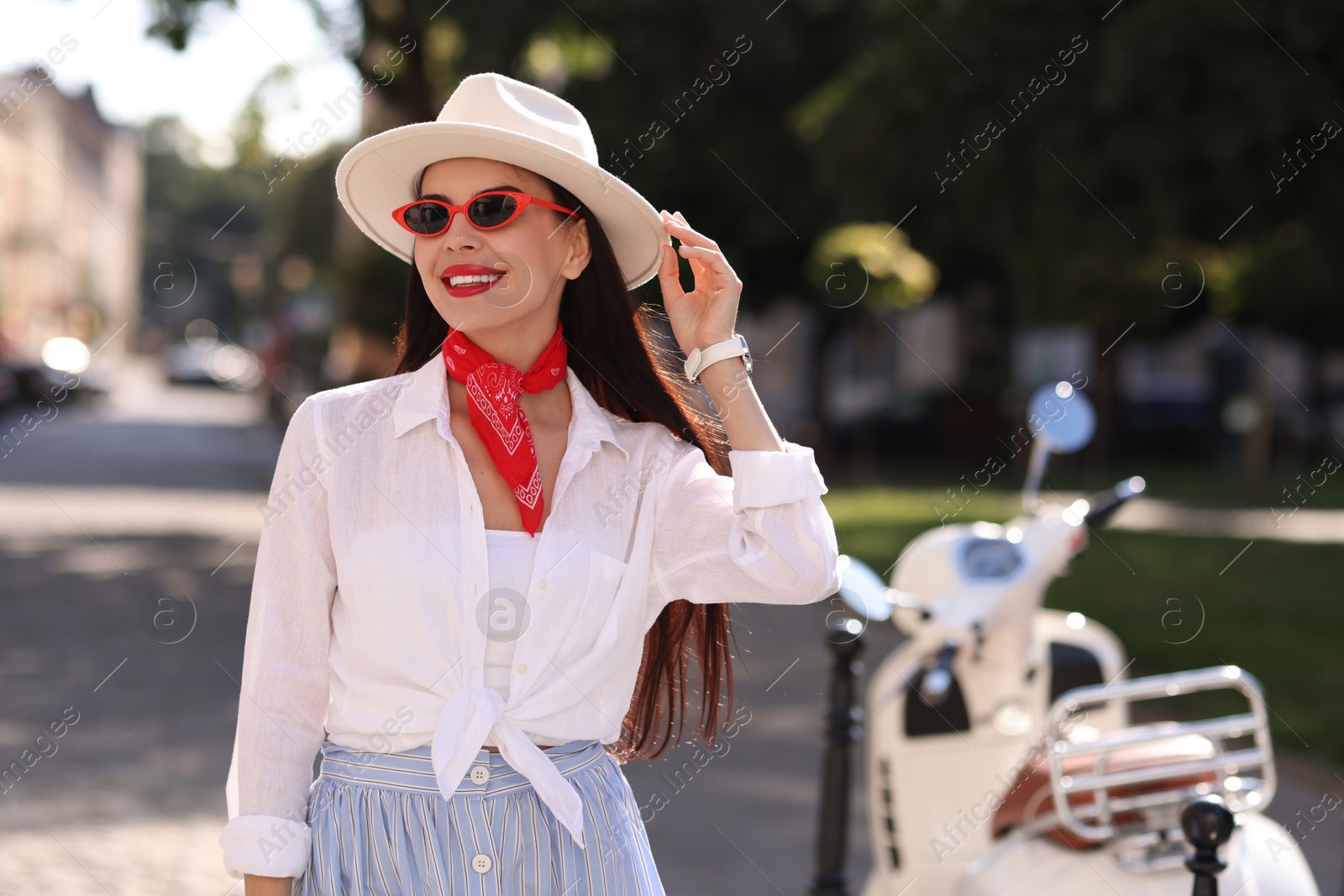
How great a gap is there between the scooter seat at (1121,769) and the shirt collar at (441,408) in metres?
1.34

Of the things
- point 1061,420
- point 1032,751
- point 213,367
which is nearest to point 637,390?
point 1032,751

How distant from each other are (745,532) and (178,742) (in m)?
5.23

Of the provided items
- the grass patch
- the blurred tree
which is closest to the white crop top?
the grass patch

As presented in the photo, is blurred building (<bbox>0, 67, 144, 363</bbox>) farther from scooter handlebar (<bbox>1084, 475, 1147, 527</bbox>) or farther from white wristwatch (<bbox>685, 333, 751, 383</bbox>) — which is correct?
white wristwatch (<bbox>685, 333, 751, 383</bbox>)

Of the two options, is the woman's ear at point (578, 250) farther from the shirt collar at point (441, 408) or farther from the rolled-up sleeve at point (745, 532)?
the rolled-up sleeve at point (745, 532)

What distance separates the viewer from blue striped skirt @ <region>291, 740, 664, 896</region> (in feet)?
6.66

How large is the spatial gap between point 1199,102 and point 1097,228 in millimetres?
1195

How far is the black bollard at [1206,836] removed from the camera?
8.77 ft

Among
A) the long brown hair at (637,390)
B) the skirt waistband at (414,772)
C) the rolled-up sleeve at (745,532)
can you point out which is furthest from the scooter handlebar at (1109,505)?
the skirt waistband at (414,772)

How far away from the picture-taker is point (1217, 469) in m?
27.5

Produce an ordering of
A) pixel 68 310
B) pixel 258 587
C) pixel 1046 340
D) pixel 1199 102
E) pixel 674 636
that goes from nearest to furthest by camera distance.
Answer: pixel 258 587, pixel 674 636, pixel 1199 102, pixel 1046 340, pixel 68 310

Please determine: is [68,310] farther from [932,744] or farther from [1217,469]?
[932,744]

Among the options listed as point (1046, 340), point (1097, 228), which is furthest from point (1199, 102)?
point (1046, 340)

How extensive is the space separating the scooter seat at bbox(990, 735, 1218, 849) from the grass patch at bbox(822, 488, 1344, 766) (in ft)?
13.0
